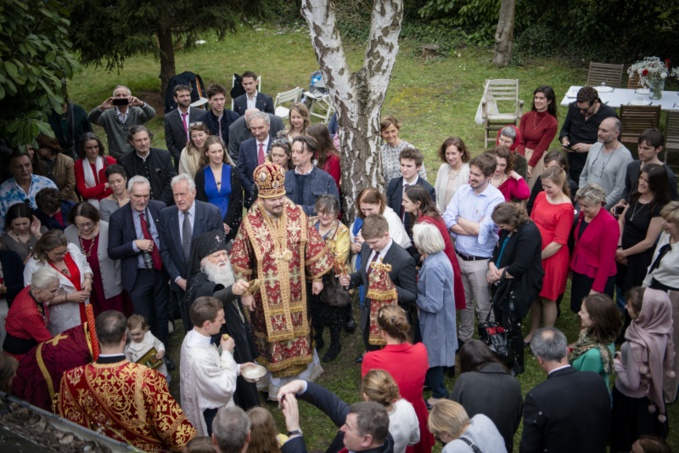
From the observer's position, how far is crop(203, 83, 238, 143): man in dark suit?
977cm

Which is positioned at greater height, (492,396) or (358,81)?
(358,81)

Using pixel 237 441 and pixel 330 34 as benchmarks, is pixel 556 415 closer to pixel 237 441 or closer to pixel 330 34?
pixel 237 441

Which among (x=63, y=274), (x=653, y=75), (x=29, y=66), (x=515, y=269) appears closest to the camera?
(x=63, y=274)

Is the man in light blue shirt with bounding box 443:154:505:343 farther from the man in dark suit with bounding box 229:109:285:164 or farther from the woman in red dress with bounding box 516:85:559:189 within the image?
the man in dark suit with bounding box 229:109:285:164

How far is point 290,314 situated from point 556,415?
8.77ft

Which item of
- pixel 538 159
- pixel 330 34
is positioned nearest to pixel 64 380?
pixel 330 34

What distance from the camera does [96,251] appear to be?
269 inches

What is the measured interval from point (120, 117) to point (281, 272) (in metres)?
4.87

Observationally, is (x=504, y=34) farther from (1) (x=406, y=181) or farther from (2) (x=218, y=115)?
(1) (x=406, y=181)

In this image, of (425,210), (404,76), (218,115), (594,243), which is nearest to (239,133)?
(218,115)

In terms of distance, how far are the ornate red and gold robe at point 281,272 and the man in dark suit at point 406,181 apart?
1.33 meters

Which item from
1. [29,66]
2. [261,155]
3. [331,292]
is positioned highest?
[29,66]

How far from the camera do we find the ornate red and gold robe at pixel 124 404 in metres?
4.54

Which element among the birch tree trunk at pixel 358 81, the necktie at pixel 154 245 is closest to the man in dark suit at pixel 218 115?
the birch tree trunk at pixel 358 81
